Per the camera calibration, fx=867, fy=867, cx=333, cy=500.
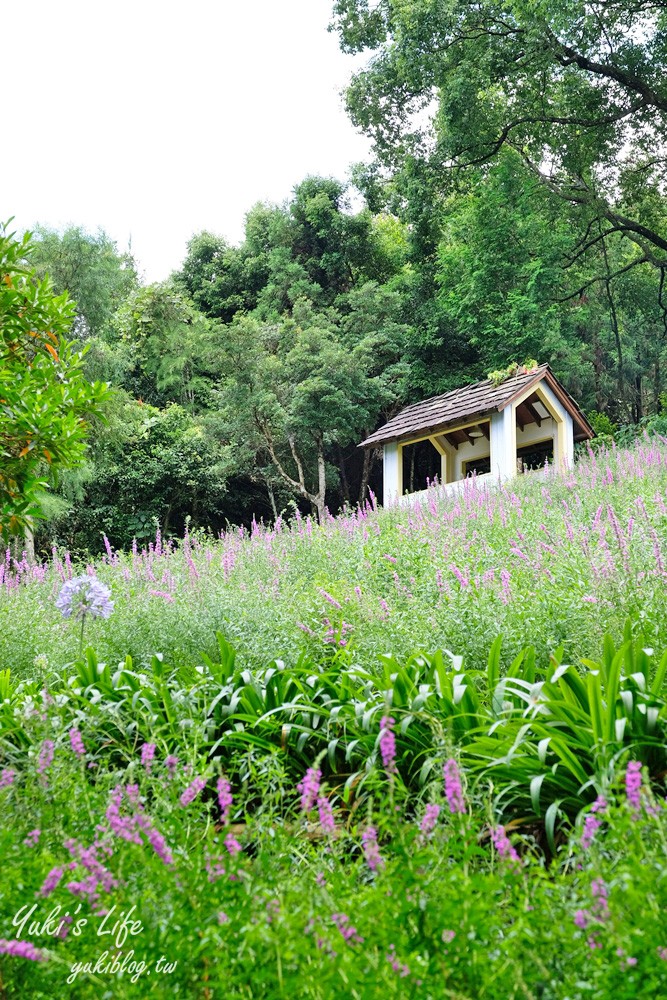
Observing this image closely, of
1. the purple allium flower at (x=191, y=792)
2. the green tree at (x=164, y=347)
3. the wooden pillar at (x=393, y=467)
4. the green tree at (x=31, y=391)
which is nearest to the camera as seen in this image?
the purple allium flower at (x=191, y=792)

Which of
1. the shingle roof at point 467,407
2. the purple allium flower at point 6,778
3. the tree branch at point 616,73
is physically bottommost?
the purple allium flower at point 6,778

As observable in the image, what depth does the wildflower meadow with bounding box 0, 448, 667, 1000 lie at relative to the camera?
167 cm

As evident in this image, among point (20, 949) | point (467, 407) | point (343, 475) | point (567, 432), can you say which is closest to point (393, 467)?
point (467, 407)

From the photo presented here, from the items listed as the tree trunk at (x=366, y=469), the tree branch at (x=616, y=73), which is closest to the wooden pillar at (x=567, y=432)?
the tree branch at (x=616, y=73)

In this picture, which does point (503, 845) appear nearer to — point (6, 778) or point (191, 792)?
point (191, 792)

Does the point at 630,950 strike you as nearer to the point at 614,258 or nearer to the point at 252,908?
the point at 252,908

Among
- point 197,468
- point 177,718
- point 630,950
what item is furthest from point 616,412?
point 630,950

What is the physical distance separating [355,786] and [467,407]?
41.5ft

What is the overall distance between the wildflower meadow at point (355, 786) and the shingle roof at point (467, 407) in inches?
347

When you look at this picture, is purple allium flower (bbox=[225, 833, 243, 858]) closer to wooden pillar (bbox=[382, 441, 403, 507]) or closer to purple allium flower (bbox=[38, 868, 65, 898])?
purple allium flower (bbox=[38, 868, 65, 898])

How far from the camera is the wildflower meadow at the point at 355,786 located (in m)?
1.67

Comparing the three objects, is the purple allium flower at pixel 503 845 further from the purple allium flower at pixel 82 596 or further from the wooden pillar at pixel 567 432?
the wooden pillar at pixel 567 432

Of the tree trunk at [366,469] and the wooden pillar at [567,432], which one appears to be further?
the tree trunk at [366,469]

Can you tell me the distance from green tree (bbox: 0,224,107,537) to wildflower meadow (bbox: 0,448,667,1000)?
0.90 m
